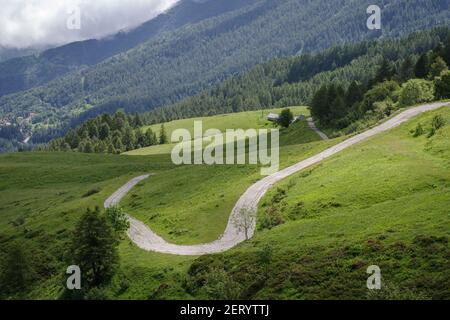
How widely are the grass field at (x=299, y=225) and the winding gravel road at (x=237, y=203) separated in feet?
5.46

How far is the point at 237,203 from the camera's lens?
69.0 meters

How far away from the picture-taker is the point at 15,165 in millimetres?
140125

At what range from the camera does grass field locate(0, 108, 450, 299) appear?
3928cm

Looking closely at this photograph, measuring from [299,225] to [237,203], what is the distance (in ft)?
55.4

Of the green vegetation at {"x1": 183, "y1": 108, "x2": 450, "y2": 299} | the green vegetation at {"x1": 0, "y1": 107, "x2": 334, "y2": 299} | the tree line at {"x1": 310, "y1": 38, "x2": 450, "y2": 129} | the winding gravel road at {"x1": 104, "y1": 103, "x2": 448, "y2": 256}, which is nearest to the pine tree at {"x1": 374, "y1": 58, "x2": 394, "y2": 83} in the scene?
the tree line at {"x1": 310, "y1": 38, "x2": 450, "y2": 129}

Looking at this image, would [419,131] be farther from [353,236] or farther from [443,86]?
[353,236]

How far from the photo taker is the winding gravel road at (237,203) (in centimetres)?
5736

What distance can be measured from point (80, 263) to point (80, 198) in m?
45.4

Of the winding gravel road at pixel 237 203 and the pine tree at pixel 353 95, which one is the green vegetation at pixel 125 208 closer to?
the winding gravel road at pixel 237 203

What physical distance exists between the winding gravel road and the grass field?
5.46 ft

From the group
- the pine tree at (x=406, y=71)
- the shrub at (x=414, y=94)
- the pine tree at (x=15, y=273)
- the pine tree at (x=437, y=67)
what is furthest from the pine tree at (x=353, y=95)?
the pine tree at (x=15, y=273)

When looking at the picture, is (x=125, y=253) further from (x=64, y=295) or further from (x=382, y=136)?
(x=382, y=136)
